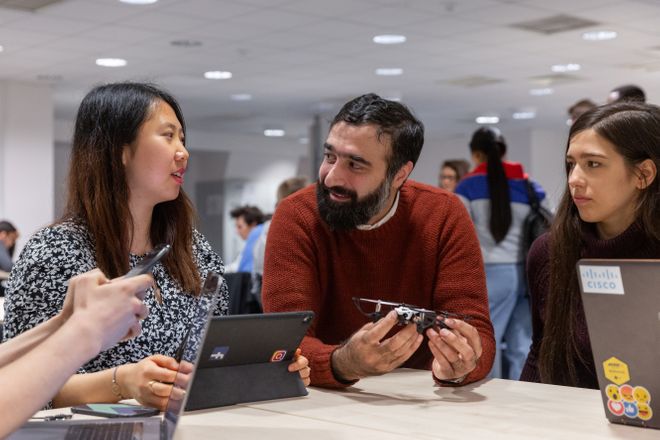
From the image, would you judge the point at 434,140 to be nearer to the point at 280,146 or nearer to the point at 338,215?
the point at 280,146

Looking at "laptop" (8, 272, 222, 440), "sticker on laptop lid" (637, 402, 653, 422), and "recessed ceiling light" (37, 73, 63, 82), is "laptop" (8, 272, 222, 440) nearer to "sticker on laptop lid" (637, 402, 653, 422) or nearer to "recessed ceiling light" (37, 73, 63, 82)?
"sticker on laptop lid" (637, 402, 653, 422)

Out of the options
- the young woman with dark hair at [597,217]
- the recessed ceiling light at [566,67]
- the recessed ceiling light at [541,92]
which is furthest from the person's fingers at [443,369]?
the recessed ceiling light at [541,92]

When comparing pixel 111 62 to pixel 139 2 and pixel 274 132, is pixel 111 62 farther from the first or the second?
pixel 274 132

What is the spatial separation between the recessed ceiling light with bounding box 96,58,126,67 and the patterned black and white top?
25.1 feet

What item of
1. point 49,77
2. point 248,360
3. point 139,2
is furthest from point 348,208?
point 49,77

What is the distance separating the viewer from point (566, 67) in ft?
33.3

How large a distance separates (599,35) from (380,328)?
7305 mm

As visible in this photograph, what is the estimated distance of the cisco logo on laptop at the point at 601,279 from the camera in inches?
62.7

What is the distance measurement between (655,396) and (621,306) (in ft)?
0.54

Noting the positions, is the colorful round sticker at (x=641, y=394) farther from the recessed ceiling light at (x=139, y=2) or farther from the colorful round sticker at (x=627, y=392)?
the recessed ceiling light at (x=139, y=2)

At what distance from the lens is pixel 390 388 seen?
2.03 m

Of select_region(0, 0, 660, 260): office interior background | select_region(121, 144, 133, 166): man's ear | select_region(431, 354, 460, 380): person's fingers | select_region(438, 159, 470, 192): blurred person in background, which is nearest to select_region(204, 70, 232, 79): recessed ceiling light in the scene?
select_region(0, 0, 660, 260): office interior background

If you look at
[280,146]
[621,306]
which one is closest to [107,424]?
[621,306]

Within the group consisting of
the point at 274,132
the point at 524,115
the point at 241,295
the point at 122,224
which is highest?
the point at 524,115
